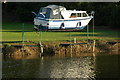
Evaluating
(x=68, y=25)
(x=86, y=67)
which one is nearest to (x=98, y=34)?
(x=68, y=25)

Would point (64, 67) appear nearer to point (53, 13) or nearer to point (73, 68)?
point (73, 68)

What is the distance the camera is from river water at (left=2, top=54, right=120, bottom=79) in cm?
2202

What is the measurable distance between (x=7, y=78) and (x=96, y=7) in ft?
94.8

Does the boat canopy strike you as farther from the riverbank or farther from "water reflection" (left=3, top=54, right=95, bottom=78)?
"water reflection" (left=3, top=54, right=95, bottom=78)

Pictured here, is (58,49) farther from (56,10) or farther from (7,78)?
(56,10)

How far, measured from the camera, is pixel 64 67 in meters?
24.4

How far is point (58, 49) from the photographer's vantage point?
2956 centimetres

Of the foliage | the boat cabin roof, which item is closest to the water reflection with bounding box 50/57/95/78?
the boat cabin roof

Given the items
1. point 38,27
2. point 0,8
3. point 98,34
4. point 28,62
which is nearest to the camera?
point 28,62

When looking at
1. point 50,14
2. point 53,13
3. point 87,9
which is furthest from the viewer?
A: point 87,9

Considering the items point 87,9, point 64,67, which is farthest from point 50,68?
point 87,9

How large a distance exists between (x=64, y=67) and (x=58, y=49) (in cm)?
532

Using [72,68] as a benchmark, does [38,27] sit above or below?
above

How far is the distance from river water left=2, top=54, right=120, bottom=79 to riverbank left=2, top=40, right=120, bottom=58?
1347 mm
